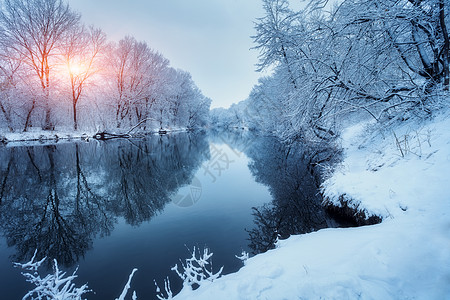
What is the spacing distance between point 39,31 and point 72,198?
1039 inches

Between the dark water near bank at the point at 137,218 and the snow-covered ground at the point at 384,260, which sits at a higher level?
the snow-covered ground at the point at 384,260

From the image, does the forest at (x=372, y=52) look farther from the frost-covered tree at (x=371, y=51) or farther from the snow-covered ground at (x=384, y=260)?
the snow-covered ground at (x=384, y=260)

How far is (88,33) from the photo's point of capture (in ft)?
79.2

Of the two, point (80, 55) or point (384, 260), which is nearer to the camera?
point (384, 260)

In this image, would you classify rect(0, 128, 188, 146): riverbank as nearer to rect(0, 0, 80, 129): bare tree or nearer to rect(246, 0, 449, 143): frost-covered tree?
rect(0, 0, 80, 129): bare tree

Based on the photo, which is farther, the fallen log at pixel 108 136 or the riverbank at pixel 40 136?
the fallen log at pixel 108 136

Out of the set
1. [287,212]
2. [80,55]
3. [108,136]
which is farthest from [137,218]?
[80,55]

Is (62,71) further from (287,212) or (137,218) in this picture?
(287,212)

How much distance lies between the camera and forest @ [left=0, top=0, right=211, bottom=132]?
2006 cm

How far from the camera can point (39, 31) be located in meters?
21.3

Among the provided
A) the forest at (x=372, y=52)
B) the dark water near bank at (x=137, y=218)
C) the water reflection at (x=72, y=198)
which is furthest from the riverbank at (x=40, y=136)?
the forest at (x=372, y=52)

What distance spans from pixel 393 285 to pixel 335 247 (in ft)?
2.79

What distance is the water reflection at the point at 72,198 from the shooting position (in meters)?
4.09

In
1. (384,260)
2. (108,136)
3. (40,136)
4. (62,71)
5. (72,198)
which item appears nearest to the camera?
(384,260)
